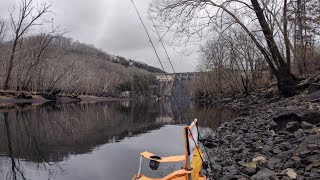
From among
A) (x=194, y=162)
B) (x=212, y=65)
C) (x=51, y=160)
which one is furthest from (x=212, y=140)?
(x=212, y=65)

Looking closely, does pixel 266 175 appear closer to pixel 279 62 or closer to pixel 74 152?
pixel 74 152

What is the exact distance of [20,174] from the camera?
26.1 ft

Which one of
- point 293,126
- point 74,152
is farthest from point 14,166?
point 293,126

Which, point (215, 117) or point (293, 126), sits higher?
point (293, 126)

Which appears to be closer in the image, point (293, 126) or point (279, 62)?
point (293, 126)

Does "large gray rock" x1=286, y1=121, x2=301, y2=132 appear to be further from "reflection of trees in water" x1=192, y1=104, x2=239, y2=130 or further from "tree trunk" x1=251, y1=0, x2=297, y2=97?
"tree trunk" x1=251, y1=0, x2=297, y2=97

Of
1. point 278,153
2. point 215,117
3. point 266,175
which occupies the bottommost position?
point 215,117

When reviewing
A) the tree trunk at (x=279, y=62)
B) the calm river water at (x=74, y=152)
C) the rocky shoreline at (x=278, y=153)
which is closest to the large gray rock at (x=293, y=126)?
the rocky shoreline at (x=278, y=153)

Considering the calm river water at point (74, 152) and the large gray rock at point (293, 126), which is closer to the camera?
the calm river water at point (74, 152)

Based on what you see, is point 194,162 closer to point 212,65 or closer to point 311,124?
point 311,124

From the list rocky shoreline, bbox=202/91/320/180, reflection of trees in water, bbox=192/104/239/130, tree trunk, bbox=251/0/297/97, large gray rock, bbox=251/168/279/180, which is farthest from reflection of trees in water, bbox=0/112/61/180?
tree trunk, bbox=251/0/297/97

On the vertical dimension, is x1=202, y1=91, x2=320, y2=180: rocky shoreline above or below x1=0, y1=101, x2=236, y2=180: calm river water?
above

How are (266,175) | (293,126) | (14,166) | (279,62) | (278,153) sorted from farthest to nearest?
(279,62)
(14,166)
(293,126)
(278,153)
(266,175)

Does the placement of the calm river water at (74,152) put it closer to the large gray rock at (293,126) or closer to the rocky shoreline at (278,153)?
the rocky shoreline at (278,153)
